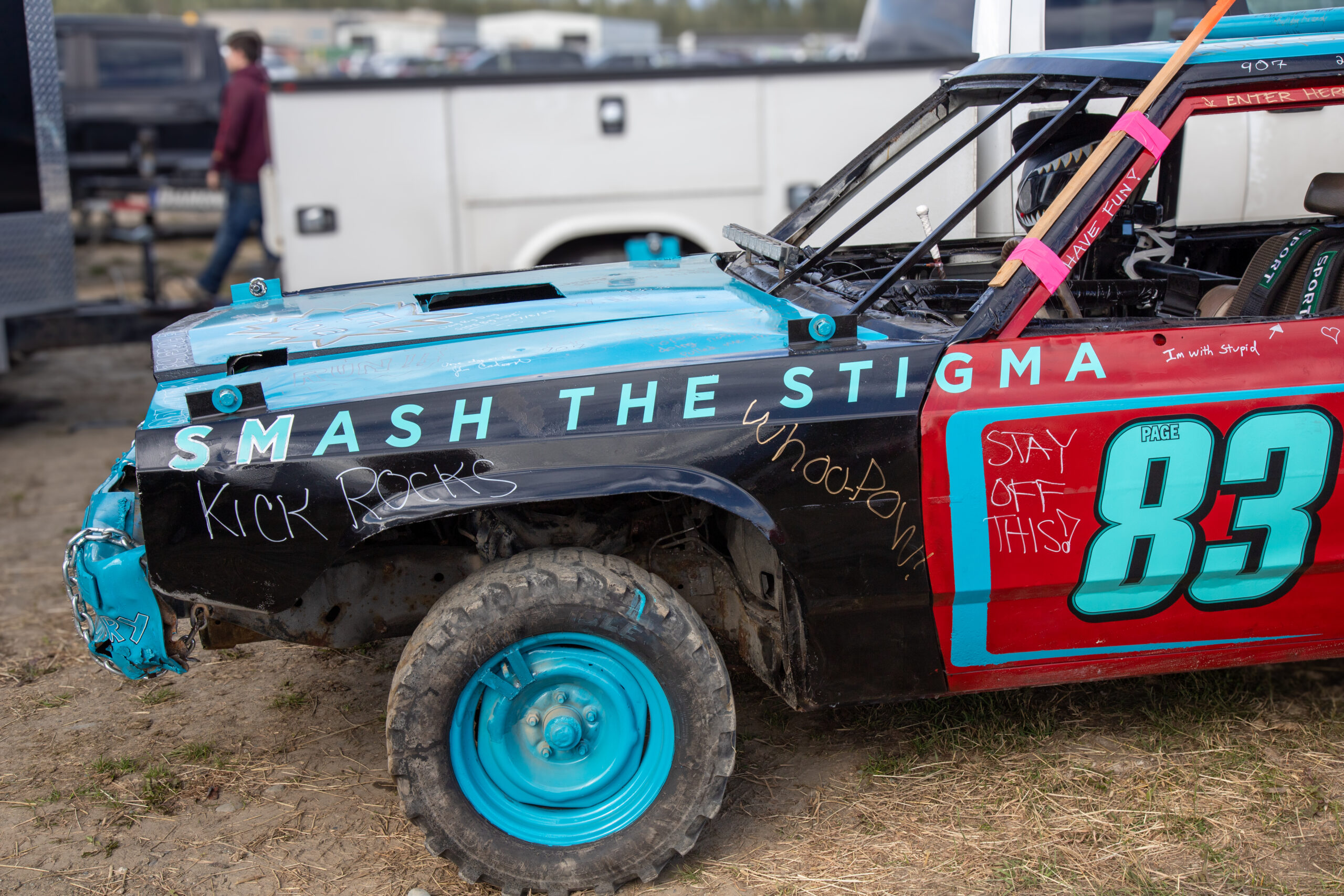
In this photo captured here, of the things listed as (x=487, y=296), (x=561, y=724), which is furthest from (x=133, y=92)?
(x=561, y=724)

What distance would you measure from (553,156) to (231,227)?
3007 millimetres

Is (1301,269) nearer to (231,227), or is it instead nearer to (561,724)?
(561,724)

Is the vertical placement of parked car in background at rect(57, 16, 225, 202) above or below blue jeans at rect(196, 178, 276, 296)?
above

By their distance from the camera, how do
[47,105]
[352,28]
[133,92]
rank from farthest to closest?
[352,28], [133,92], [47,105]

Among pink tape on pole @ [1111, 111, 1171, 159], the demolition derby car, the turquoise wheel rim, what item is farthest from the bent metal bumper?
pink tape on pole @ [1111, 111, 1171, 159]

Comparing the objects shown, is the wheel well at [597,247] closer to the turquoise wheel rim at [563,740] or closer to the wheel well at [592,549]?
the wheel well at [592,549]

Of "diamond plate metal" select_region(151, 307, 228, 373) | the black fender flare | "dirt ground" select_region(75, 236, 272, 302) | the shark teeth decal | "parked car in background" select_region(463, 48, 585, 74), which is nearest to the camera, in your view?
the black fender flare

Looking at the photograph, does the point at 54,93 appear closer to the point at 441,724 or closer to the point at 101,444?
the point at 101,444

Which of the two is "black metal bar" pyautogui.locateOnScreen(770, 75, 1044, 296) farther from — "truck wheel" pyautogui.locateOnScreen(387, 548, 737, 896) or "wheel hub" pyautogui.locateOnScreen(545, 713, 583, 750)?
"wheel hub" pyautogui.locateOnScreen(545, 713, 583, 750)

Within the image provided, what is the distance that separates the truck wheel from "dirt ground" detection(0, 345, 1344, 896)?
17 cm

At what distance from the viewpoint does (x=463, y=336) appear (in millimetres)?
2770

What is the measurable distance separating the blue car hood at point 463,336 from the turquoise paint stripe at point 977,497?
0.99 ft

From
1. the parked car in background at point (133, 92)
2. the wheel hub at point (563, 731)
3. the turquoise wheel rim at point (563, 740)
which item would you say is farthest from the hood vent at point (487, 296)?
the parked car in background at point (133, 92)

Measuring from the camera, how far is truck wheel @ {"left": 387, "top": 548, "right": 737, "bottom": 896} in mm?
2426
